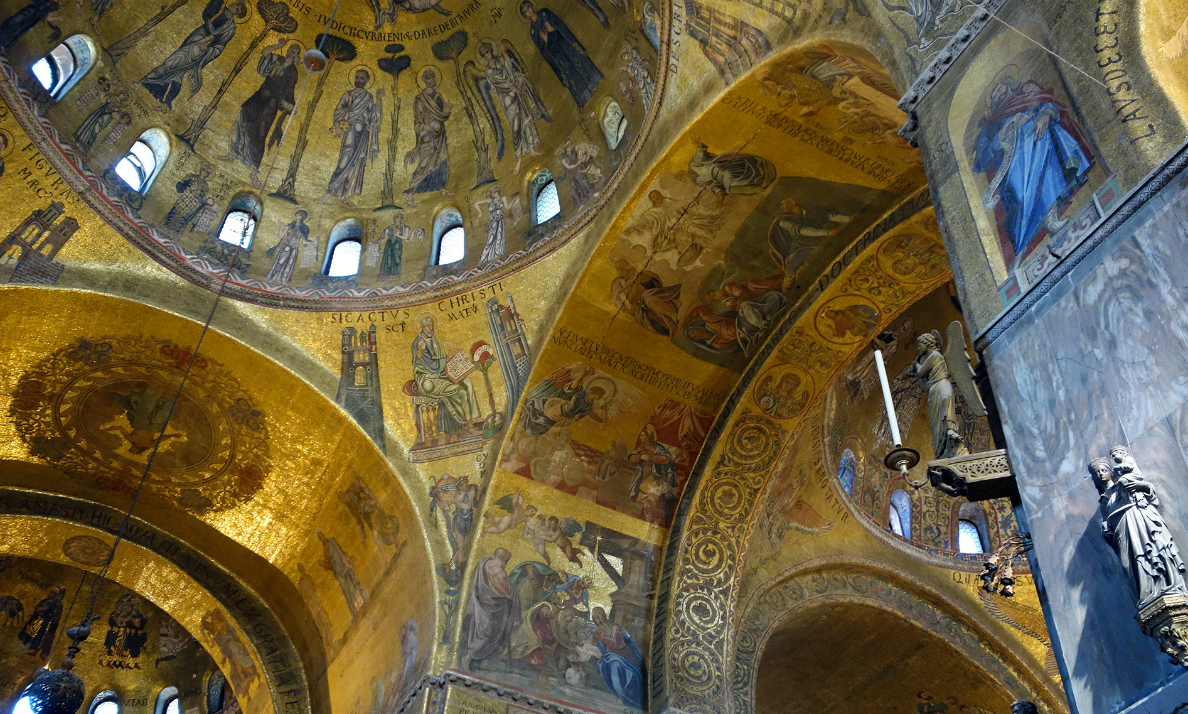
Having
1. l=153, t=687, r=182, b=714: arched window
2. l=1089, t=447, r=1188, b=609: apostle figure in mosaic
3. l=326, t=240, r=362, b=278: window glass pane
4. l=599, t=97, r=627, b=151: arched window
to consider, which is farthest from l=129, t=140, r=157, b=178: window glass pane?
l=1089, t=447, r=1188, b=609: apostle figure in mosaic

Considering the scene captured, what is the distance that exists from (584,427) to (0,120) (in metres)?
7.09

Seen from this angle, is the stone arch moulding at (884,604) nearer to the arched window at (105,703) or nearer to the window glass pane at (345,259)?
the window glass pane at (345,259)

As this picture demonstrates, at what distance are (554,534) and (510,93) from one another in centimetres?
587

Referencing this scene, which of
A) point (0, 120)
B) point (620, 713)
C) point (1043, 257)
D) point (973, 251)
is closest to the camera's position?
point (1043, 257)

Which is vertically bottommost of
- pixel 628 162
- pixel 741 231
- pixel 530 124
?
pixel 741 231

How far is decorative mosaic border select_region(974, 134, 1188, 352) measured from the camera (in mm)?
3805

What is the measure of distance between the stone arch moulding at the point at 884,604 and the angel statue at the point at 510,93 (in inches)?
248

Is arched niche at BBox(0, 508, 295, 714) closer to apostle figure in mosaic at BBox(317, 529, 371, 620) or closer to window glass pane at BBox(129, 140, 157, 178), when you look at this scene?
apostle figure in mosaic at BBox(317, 529, 371, 620)

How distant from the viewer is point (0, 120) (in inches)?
420

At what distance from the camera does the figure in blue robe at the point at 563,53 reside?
1203 cm

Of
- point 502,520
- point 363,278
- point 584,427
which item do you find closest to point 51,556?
point 363,278

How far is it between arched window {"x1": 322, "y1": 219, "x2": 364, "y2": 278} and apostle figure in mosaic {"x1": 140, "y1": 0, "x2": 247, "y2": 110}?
100 inches

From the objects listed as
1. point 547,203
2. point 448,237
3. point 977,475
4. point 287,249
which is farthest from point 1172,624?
point 287,249

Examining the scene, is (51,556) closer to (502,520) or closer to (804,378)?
(502,520)
